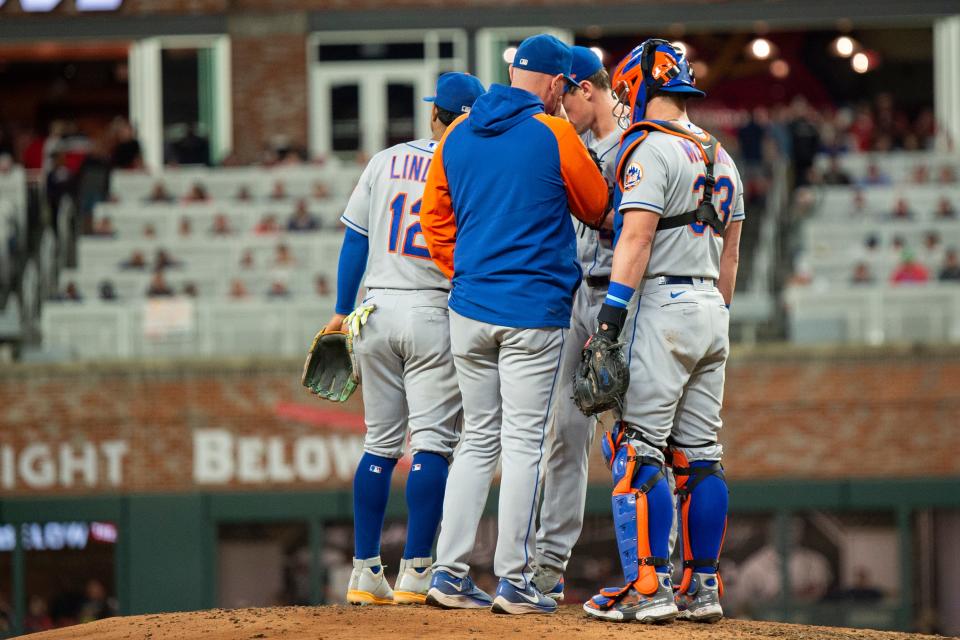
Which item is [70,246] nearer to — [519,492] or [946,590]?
[946,590]

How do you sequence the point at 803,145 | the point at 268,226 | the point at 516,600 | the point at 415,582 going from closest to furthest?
the point at 516,600 → the point at 415,582 → the point at 268,226 → the point at 803,145

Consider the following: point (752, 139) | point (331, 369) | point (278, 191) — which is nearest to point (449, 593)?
point (331, 369)

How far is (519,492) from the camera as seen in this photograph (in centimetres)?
633

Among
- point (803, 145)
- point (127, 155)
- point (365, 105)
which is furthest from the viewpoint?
point (365, 105)

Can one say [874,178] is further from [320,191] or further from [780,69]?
[780,69]

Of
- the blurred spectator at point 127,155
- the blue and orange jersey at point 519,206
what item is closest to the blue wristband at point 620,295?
the blue and orange jersey at point 519,206

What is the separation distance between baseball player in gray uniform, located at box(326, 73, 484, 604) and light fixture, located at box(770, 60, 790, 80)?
22.7 meters

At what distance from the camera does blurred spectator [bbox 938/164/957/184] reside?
20094 millimetres

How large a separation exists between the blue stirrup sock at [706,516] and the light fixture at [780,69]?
23.4 m

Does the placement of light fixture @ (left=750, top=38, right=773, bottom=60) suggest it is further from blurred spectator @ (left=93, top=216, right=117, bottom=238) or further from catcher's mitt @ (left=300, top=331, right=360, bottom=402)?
catcher's mitt @ (left=300, top=331, right=360, bottom=402)

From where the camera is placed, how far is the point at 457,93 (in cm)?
696

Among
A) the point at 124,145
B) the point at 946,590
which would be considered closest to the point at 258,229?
the point at 124,145

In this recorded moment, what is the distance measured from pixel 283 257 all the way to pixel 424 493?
11.5m

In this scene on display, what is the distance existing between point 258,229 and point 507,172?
44.0 feet
